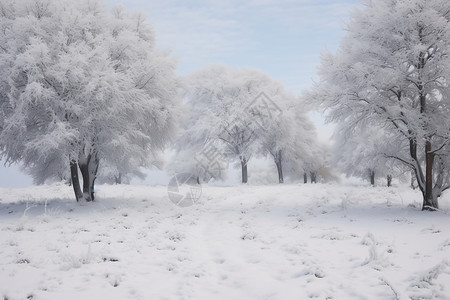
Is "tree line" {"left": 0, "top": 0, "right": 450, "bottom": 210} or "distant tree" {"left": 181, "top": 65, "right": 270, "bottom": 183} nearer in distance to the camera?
"tree line" {"left": 0, "top": 0, "right": 450, "bottom": 210}

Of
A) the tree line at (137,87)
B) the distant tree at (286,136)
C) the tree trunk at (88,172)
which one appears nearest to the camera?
the tree line at (137,87)

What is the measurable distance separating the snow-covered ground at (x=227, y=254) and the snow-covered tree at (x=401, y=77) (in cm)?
293

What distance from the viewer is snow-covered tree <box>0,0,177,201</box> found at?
507 inches

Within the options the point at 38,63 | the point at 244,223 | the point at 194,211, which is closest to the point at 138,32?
the point at 38,63

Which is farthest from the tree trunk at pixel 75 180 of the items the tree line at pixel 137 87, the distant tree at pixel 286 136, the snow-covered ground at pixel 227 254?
the distant tree at pixel 286 136

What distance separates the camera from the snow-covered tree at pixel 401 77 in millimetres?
12359

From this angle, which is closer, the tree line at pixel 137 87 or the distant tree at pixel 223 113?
the tree line at pixel 137 87

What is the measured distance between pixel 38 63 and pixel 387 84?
48.3 ft

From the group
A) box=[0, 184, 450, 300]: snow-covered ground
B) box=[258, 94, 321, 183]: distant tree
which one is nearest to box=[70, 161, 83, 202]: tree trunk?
box=[0, 184, 450, 300]: snow-covered ground

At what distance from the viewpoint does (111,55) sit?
1563 cm

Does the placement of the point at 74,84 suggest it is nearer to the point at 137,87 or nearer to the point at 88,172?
the point at 137,87

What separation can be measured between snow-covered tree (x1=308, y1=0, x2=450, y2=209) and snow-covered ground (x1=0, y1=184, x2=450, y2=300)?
9.61ft

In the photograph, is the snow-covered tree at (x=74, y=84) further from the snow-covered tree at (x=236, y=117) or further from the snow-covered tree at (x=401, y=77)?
the snow-covered tree at (x=236, y=117)

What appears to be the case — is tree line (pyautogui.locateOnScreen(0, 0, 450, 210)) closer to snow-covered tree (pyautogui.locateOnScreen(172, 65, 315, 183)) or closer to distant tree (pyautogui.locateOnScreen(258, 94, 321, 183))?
snow-covered tree (pyautogui.locateOnScreen(172, 65, 315, 183))
